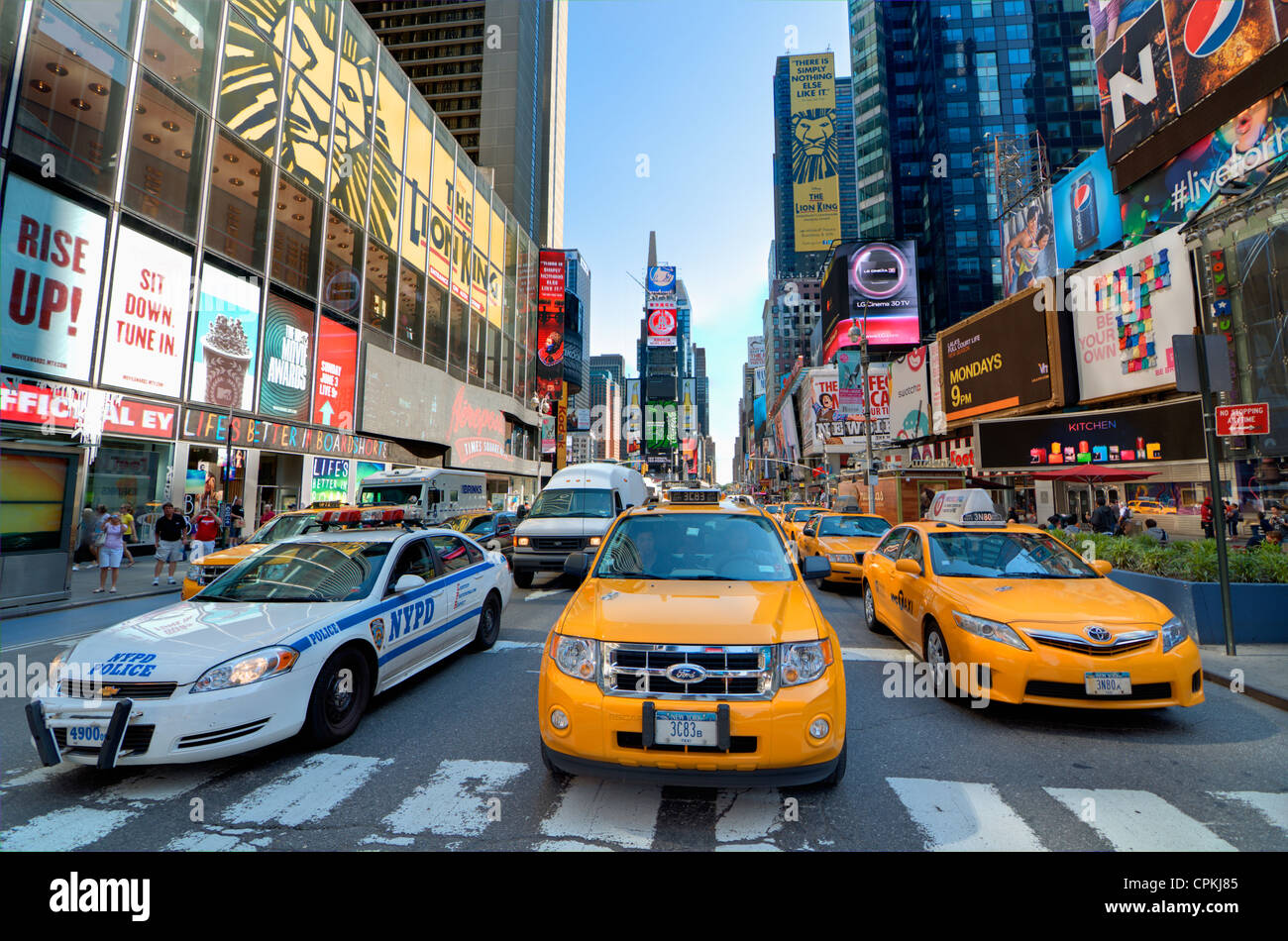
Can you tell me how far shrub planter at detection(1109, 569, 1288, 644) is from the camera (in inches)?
276

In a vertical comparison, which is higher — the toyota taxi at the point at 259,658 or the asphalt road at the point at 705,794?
the toyota taxi at the point at 259,658

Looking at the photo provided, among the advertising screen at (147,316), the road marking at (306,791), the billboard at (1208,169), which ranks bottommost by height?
the road marking at (306,791)

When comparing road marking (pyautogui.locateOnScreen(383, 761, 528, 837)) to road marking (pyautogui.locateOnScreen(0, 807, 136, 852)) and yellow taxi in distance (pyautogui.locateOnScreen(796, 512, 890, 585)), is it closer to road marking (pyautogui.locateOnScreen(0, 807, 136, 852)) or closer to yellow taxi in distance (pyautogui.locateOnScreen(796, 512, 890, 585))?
road marking (pyautogui.locateOnScreen(0, 807, 136, 852))

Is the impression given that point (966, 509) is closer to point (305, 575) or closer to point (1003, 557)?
point (1003, 557)

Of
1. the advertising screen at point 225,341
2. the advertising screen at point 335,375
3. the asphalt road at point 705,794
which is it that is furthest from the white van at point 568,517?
the advertising screen at point 335,375

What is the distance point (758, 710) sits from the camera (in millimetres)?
3115

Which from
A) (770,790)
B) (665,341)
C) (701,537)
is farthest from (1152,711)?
(665,341)

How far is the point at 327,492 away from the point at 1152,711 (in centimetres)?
2648

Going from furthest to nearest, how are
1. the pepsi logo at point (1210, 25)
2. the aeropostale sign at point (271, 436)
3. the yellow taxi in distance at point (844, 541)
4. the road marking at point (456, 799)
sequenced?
the pepsi logo at point (1210, 25) < the aeropostale sign at point (271, 436) < the yellow taxi in distance at point (844, 541) < the road marking at point (456, 799)

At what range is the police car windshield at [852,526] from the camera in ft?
43.0

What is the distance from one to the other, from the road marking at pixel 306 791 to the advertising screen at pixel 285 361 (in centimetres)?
2082

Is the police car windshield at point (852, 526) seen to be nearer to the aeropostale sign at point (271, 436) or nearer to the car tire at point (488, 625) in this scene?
the car tire at point (488, 625)
